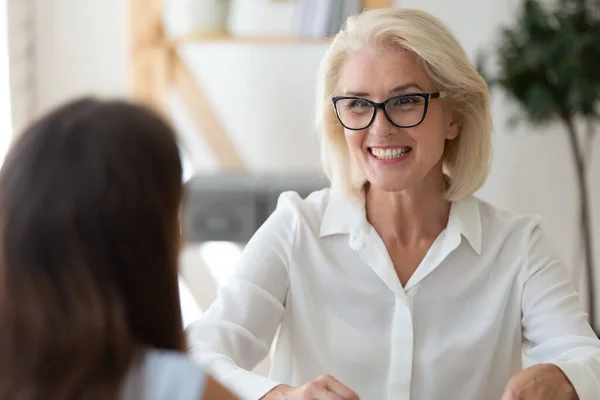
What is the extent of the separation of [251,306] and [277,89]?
2370mm

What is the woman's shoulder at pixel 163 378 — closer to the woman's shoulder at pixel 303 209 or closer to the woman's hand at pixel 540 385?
the woman's hand at pixel 540 385

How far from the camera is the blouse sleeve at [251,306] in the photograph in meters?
1.52

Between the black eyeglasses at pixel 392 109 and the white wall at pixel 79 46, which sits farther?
the white wall at pixel 79 46

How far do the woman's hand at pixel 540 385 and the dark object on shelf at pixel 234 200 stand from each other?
192cm

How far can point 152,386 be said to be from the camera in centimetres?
81

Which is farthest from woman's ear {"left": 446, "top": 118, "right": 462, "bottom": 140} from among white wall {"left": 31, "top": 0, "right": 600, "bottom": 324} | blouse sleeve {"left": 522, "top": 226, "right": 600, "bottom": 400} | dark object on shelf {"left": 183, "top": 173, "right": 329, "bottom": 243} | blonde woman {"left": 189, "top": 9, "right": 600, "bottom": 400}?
white wall {"left": 31, "top": 0, "right": 600, "bottom": 324}

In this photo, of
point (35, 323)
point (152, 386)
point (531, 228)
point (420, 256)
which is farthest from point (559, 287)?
point (35, 323)

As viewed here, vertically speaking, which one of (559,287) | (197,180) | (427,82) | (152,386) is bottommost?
(197,180)

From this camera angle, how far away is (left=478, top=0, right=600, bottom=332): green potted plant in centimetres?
298

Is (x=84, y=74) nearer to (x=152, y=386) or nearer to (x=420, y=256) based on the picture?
(x=420, y=256)

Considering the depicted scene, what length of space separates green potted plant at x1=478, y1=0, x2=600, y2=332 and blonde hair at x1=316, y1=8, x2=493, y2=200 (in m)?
1.41

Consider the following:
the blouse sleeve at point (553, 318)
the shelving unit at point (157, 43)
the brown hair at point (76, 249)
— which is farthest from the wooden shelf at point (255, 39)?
the brown hair at point (76, 249)

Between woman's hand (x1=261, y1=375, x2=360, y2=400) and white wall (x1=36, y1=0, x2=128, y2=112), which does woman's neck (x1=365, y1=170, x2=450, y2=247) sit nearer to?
woman's hand (x1=261, y1=375, x2=360, y2=400)

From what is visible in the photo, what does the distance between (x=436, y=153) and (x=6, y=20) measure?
2388 millimetres
